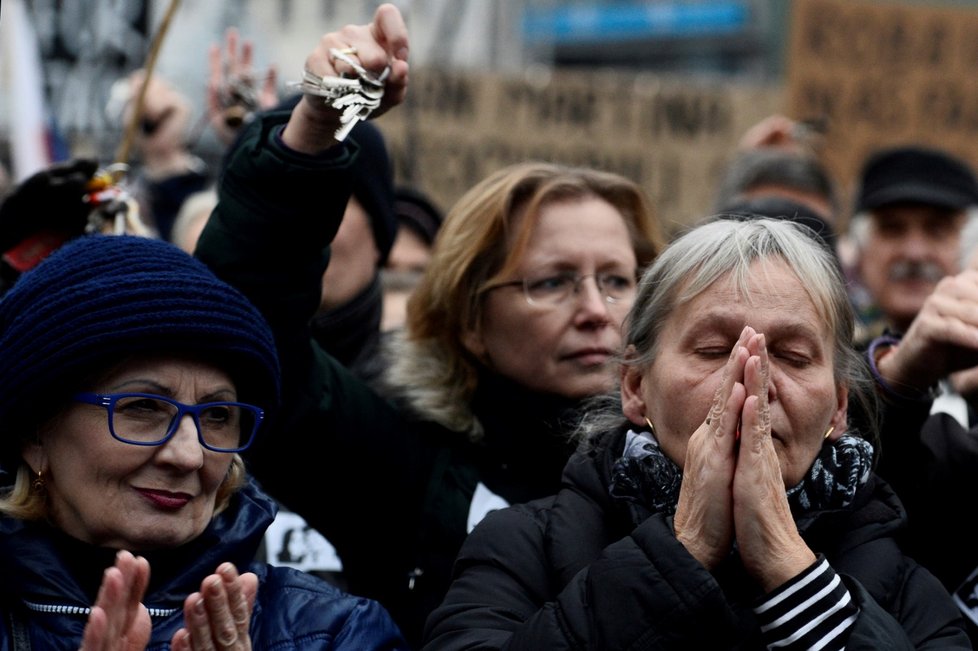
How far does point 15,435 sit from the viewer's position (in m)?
2.47

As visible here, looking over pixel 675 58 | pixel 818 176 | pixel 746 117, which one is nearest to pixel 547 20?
pixel 675 58

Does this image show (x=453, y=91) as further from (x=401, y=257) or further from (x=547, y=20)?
(x=547, y=20)

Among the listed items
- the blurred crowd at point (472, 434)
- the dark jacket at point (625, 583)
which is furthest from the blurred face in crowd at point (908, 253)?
the dark jacket at point (625, 583)

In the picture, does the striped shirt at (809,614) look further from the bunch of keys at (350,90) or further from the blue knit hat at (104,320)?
the bunch of keys at (350,90)

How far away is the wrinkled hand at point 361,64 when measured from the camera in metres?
2.59

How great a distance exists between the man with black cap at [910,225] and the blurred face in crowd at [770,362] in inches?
101

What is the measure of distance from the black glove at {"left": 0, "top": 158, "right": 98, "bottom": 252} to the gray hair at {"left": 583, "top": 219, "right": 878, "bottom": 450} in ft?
4.50

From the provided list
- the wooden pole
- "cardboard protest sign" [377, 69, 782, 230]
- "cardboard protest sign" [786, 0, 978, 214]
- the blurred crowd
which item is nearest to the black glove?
the blurred crowd

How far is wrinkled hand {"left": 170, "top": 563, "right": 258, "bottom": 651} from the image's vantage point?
2.07 meters

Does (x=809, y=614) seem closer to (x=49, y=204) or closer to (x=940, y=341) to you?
(x=940, y=341)

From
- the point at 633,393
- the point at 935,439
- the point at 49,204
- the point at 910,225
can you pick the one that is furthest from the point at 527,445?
the point at 910,225

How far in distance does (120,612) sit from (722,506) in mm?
840

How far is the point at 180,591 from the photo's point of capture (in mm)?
2391

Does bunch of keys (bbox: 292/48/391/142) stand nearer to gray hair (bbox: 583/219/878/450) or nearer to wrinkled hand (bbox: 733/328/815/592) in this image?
gray hair (bbox: 583/219/878/450)
